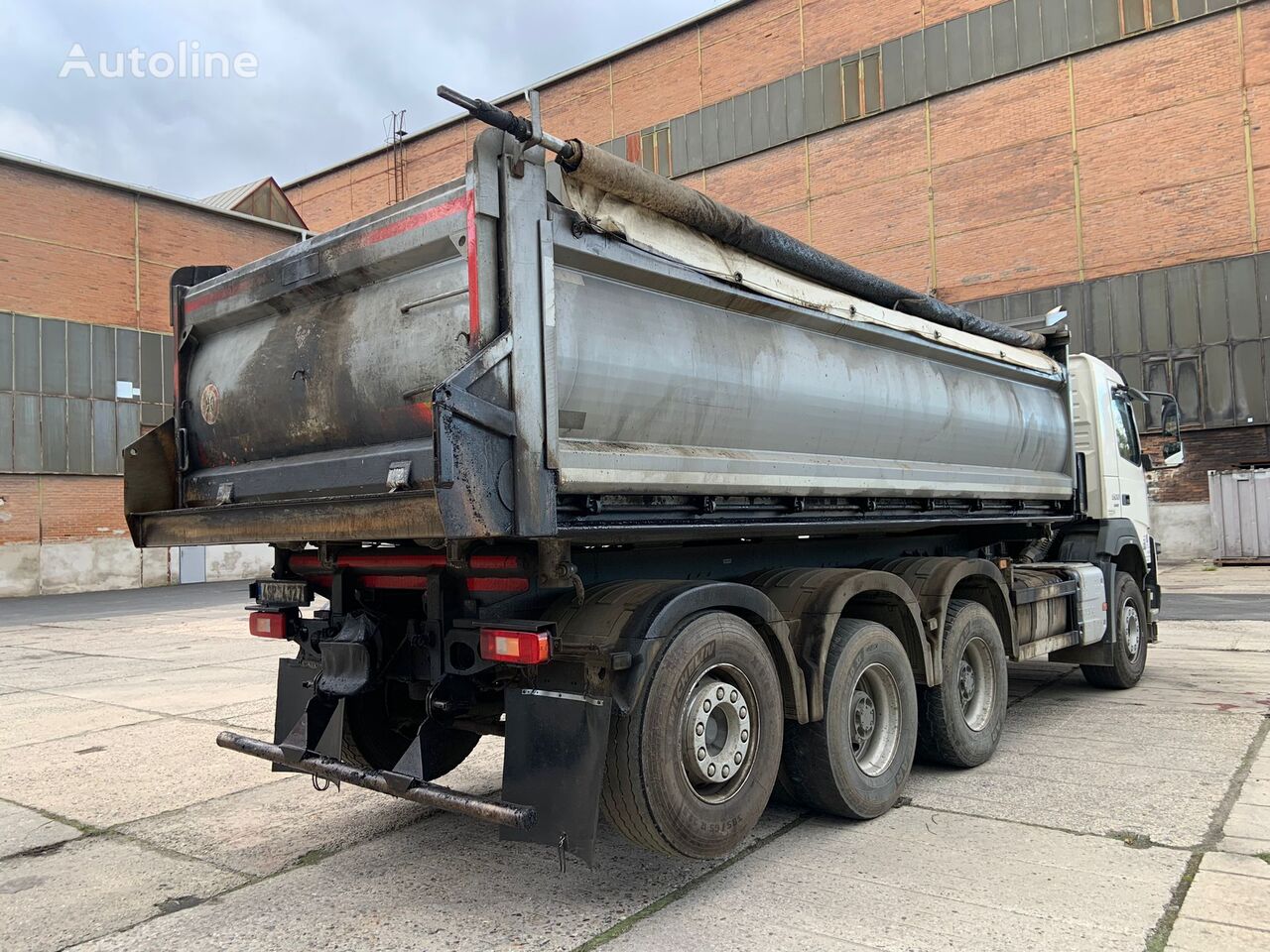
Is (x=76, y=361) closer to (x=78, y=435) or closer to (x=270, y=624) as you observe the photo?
(x=78, y=435)

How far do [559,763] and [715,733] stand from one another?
815 millimetres

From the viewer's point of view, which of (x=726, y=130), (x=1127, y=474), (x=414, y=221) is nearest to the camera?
(x=414, y=221)

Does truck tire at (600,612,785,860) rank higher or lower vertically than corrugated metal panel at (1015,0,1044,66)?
lower

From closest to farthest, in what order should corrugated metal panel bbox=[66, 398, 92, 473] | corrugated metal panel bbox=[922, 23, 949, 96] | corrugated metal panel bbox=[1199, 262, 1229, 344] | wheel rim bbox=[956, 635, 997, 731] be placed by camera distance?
1. wheel rim bbox=[956, 635, 997, 731]
2. corrugated metal panel bbox=[1199, 262, 1229, 344]
3. corrugated metal panel bbox=[66, 398, 92, 473]
4. corrugated metal panel bbox=[922, 23, 949, 96]

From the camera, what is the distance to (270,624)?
504cm

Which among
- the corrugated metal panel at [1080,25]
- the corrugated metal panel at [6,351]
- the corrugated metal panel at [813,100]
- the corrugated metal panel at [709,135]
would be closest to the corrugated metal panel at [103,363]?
the corrugated metal panel at [6,351]

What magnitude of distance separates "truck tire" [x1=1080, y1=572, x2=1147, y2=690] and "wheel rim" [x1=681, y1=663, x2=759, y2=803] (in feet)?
18.1

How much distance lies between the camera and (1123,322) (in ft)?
80.7

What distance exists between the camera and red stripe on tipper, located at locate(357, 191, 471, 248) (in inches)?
144

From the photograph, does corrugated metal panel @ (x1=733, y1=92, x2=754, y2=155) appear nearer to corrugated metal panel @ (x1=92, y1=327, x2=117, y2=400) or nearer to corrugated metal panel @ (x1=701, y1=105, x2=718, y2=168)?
corrugated metal panel @ (x1=701, y1=105, x2=718, y2=168)

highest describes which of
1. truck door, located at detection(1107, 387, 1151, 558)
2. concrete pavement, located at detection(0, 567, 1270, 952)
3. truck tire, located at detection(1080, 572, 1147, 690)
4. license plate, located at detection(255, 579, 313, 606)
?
truck door, located at detection(1107, 387, 1151, 558)

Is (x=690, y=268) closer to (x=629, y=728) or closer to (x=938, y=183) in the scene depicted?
(x=629, y=728)

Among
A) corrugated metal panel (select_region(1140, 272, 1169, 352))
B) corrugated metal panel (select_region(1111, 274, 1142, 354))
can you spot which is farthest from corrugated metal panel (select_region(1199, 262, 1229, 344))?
corrugated metal panel (select_region(1111, 274, 1142, 354))

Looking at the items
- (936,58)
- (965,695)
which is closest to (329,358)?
(965,695)
